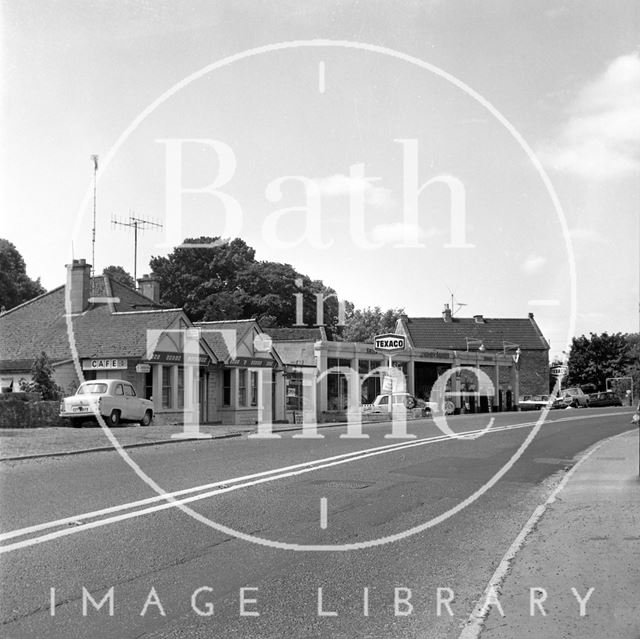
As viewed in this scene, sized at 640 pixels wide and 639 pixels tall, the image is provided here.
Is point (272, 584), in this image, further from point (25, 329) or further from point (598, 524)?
point (25, 329)

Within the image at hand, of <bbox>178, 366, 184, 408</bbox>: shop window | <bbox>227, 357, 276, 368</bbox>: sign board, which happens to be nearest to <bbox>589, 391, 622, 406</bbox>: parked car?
<bbox>227, 357, 276, 368</bbox>: sign board

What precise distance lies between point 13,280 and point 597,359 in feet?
197

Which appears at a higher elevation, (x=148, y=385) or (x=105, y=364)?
(x=105, y=364)

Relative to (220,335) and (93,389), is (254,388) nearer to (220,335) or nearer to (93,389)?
(220,335)

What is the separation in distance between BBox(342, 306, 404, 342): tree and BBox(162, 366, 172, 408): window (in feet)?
170

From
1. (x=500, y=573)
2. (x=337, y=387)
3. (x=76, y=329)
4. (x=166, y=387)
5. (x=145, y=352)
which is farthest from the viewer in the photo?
(x=337, y=387)

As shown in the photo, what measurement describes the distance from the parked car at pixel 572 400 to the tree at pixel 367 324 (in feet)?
76.9

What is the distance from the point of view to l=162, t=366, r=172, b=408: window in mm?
33062

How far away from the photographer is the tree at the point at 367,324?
85.3 metres

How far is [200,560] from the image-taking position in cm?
756

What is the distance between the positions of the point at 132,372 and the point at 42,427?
19.5ft

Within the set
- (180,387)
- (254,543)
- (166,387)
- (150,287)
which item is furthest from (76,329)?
(254,543)

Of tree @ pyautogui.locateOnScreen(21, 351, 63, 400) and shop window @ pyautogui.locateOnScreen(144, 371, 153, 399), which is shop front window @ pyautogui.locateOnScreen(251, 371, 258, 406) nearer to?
shop window @ pyautogui.locateOnScreen(144, 371, 153, 399)

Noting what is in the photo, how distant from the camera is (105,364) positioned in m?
32.1
